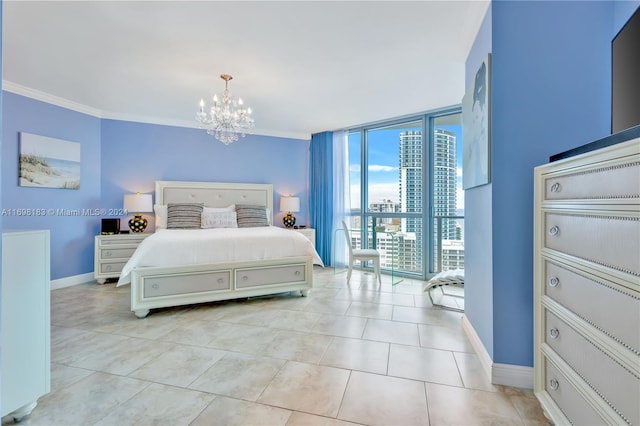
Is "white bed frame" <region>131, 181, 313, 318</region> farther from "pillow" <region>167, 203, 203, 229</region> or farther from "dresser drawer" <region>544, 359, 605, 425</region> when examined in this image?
"dresser drawer" <region>544, 359, 605, 425</region>

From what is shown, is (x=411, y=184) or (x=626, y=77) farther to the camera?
(x=411, y=184)

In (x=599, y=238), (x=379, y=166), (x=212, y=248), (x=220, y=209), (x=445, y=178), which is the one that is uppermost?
(x=379, y=166)

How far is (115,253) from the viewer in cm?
427

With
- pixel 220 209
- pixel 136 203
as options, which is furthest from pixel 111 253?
pixel 220 209

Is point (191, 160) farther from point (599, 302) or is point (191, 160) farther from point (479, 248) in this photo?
point (599, 302)

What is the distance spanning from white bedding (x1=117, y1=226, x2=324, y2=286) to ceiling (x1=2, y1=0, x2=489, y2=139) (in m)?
1.77

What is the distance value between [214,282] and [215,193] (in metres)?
2.31

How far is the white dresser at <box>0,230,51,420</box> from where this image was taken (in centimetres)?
142

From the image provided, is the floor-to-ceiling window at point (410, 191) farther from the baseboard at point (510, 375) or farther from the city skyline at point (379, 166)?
the baseboard at point (510, 375)

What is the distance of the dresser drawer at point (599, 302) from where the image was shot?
95 centimetres

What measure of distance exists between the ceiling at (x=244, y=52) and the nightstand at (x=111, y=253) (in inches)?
74.4

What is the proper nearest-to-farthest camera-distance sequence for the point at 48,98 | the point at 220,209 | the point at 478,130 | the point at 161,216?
the point at 478,130 → the point at 48,98 → the point at 161,216 → the point at 220,209

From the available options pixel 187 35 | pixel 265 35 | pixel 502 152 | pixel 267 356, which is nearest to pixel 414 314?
pixel 267 356

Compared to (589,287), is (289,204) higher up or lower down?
higher up
